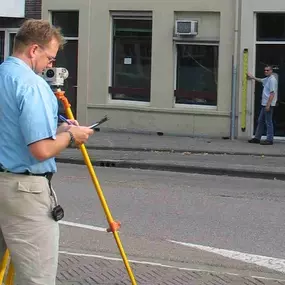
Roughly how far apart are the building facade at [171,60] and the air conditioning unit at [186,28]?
0.08 ft

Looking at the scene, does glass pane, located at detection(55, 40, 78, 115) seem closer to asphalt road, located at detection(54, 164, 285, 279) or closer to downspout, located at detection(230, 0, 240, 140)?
downspout, located at detection(230, 0, 240, 140)

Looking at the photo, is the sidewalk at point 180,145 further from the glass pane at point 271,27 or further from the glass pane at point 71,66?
the glass pane at point 271,27

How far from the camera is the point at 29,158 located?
11.3ft

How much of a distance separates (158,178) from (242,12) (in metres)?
6.62

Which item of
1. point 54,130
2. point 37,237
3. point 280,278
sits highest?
point 54,130

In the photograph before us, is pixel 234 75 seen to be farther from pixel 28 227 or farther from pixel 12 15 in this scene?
pixel 28 227

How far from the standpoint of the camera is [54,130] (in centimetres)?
343

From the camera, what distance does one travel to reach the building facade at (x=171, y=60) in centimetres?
1714

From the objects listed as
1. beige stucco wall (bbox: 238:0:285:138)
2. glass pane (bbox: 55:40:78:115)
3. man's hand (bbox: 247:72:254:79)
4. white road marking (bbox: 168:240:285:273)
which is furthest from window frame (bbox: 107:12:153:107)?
white road marking (bbox: 168:240:285:273)

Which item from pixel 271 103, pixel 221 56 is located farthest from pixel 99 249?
pixel 221 56

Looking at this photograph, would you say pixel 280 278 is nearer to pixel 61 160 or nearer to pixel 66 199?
pixel 66 199

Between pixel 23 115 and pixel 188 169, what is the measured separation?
10.00m

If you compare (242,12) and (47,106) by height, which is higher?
(242,12)

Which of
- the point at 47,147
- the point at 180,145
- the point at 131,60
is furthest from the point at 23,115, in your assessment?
the point at 131,60
